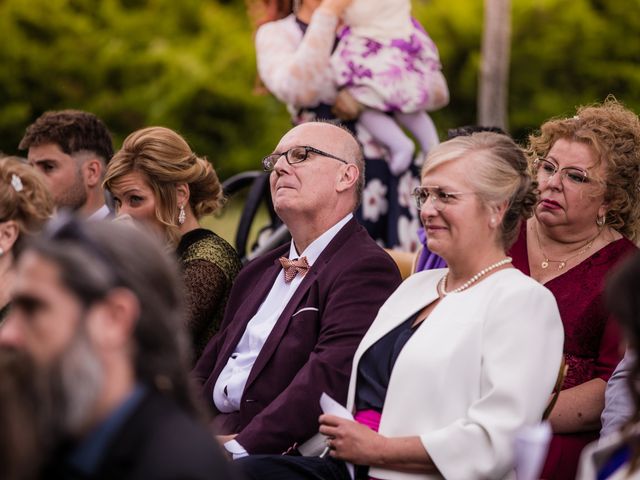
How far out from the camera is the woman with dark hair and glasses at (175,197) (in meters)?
4.93

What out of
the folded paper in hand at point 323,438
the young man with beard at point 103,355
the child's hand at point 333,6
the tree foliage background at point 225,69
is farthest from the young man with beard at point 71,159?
the tree foliage background at point 225,69

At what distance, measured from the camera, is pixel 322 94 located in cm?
652

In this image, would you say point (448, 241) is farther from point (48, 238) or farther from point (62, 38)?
point (62, 38)

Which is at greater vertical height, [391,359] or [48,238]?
[48,238]

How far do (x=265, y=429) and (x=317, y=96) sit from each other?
2.95 meters

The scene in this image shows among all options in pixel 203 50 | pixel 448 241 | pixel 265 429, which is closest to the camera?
pixel 448 241

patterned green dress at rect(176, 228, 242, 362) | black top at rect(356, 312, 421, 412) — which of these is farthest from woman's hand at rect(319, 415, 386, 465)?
patterned green dress at rect(176, 228, 242, 362)

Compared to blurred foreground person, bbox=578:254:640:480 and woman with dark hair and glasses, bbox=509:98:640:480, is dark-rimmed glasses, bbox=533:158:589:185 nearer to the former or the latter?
woman with dark hair and glasses, bbox=509:98:640:480

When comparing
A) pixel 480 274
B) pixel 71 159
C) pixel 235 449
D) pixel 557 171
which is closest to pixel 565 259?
pixel 557 171

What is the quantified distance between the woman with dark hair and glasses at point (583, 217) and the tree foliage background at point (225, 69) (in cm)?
1108

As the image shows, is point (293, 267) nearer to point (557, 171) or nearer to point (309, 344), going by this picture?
point (309, 344)

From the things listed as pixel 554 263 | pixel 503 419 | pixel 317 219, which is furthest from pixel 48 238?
Result: pixel 554 263

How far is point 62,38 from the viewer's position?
16.4 m

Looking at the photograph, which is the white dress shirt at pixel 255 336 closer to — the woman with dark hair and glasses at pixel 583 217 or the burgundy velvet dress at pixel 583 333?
the woman with dark hair and glasses at pixel 583 217
